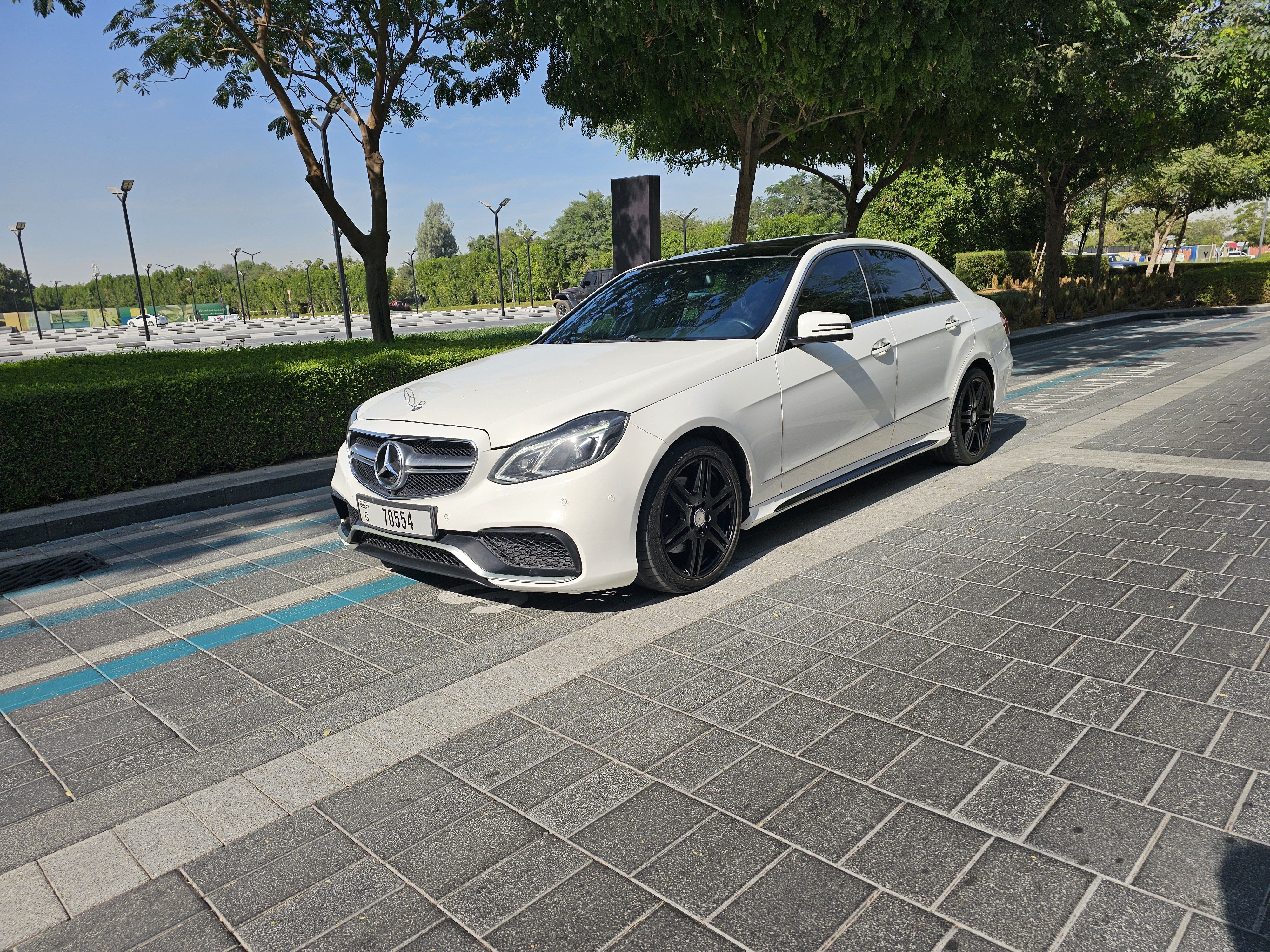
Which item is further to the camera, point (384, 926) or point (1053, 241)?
point (1053, 241)

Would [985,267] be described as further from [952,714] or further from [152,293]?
[152,293]

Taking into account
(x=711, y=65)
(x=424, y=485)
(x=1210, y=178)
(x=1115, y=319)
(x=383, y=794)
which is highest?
(x=1210, y=178)

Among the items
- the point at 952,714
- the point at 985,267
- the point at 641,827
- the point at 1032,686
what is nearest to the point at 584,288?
the point at 985,267

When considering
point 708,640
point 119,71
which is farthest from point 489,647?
point 119,71

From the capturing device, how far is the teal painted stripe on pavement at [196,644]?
373cm

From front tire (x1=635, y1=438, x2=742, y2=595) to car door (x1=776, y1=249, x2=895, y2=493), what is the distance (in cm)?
49

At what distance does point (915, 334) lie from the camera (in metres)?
5.79

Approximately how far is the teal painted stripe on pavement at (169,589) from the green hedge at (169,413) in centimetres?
190

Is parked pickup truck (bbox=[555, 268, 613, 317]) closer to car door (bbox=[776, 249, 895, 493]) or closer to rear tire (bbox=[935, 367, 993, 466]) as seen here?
rear tire (bbox=[935, 367, 993, 466])

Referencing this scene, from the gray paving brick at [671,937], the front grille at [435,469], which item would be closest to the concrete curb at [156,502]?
the front grille at [435,469]

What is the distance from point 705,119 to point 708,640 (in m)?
11.5

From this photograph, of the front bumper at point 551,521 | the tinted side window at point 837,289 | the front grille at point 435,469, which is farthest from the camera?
the tinted side window at point 837,289

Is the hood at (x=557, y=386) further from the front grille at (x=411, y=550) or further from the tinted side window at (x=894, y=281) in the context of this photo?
the tinted side window at (x=894, y=281)

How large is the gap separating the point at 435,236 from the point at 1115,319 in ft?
367
